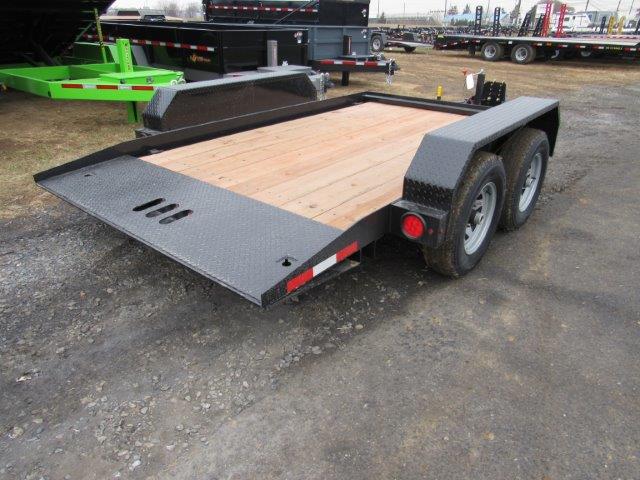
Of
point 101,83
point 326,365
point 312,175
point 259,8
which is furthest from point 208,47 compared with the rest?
point 259,8

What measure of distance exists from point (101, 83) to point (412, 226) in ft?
15.8

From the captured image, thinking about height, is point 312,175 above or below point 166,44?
below

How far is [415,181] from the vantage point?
266 centimetres

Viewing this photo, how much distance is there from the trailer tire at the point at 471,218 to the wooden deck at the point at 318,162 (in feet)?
1.28

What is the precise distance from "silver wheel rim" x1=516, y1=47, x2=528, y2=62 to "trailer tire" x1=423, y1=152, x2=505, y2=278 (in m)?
17.4

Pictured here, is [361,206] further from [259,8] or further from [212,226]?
[259,8]

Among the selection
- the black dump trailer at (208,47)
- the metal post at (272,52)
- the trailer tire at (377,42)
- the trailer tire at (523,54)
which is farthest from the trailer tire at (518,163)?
the trailer tire at (523,54)

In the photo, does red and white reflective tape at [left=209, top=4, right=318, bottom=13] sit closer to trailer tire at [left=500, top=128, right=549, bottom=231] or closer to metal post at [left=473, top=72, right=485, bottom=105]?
metal post at [left=473, top=72, right=485, bottom=105]

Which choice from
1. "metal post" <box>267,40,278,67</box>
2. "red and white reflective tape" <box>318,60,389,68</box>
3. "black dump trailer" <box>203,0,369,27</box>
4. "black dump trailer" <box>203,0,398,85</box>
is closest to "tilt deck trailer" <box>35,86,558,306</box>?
"metal post" <box>267,40,278,67</box>

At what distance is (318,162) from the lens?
3623mm

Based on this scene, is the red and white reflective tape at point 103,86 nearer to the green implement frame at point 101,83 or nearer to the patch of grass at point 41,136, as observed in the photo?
the green implement frame at point 101,83

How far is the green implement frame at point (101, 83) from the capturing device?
575 cm

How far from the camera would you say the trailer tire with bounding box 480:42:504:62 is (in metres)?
19.0

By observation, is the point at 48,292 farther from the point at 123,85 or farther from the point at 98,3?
the point at 98,3
